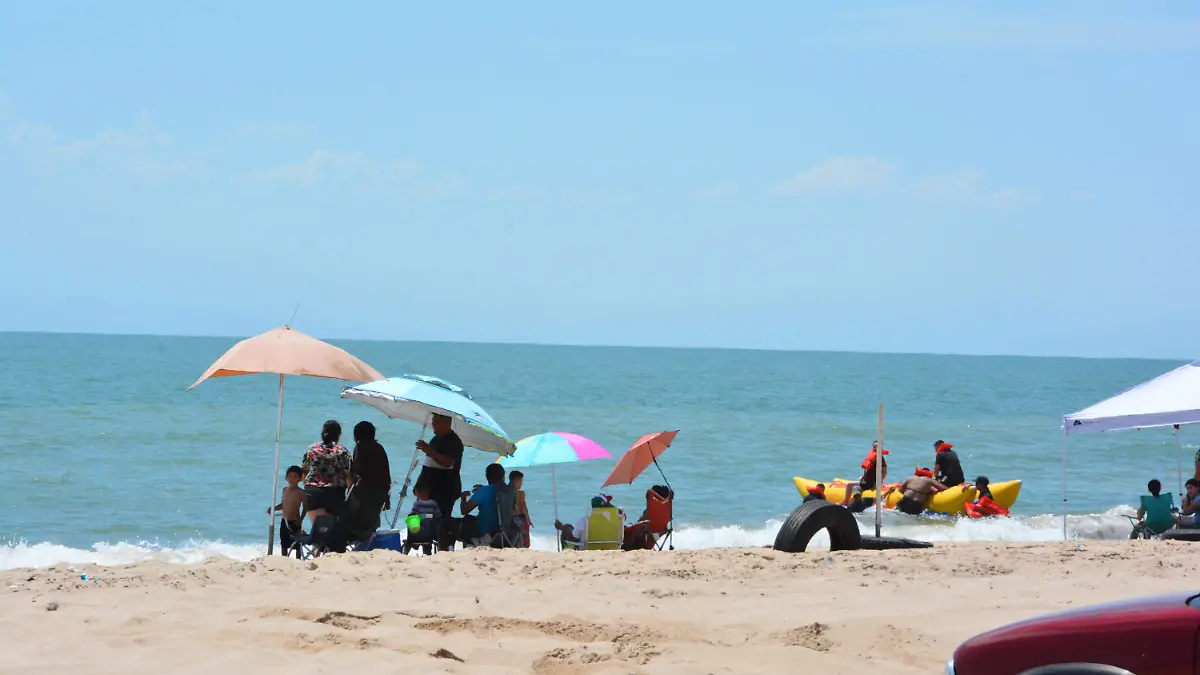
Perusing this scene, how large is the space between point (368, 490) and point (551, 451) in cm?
219

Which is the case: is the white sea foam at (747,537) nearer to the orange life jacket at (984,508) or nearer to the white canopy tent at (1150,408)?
the orange life jacket at (984,508)

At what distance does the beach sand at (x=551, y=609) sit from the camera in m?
5.95

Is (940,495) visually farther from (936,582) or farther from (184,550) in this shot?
(184,550)

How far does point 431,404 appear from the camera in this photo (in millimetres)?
9562

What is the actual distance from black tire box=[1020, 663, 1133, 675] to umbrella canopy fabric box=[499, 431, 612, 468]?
747cm

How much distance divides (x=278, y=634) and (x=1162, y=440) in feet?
121

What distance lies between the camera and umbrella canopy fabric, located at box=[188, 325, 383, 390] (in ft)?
30.7

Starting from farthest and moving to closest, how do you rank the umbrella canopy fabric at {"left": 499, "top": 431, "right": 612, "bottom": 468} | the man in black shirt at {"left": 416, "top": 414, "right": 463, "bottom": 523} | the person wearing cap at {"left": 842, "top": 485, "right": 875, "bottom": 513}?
the person wearing cap at {"left": 842, "top": 485, "right": 875, "bottom": 513}
the umbrella canopy fabric at {"left": 499, "top": 431, "right": 612, "bottom": 468}
the man in black shirt at {"left": 416, "top": 414, "right": 463, "bottom": 523}

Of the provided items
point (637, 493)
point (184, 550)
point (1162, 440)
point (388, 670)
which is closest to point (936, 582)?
point (388, 670)

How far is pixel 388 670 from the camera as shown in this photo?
573cm

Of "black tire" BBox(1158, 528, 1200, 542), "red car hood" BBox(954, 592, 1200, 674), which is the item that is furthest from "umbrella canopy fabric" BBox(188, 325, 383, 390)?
"black tire" BBox(1158, 528, 1200, 542)

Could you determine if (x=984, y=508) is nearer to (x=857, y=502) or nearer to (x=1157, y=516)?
(x=857, y=502)

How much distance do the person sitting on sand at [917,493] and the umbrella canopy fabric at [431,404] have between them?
775cm

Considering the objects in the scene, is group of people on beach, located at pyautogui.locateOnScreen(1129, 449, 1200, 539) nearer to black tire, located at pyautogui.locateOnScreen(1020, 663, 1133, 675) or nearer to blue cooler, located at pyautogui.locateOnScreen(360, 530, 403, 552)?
blue cooler, located at pyautogui.locateOnScreen(360, 530, 403, 552)
